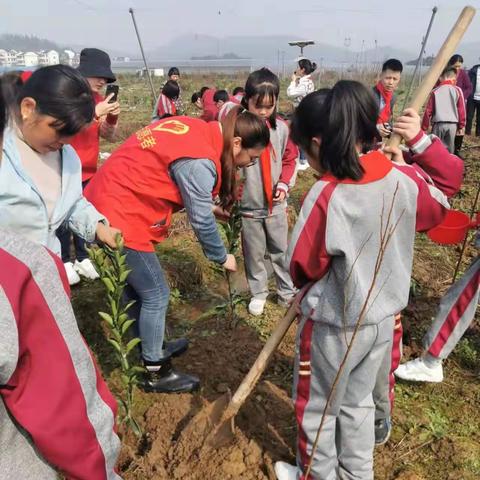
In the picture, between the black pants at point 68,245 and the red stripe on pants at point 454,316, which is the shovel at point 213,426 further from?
the black pants at point 68,245

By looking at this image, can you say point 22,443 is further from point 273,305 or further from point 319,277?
point 273,305

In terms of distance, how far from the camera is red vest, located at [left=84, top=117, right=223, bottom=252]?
2.26m

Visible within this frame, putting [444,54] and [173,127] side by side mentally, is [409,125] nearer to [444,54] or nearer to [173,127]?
[444,54]

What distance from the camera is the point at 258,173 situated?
11.1 feet

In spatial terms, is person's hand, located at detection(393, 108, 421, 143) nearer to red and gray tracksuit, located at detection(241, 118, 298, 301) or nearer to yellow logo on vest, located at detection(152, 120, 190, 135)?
yellow logo on vest, located at detection(152, 120, 190, 135)

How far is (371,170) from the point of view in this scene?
1586 millimetres

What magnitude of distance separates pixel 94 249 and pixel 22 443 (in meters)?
1.12

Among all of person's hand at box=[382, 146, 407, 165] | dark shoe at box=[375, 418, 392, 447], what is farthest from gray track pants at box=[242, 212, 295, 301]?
person's hand at box=[382, 146, 407, 165]

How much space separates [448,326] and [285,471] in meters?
1.32

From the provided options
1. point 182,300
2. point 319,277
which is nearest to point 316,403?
point 319,277

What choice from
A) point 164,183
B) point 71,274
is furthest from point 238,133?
point 71,274

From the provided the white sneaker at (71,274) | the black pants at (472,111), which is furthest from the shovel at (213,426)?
the black pants at (472,111)

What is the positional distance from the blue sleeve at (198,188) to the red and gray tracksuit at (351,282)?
28.1 inches

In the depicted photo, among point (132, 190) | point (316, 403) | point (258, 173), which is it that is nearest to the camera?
point (316, 403)
